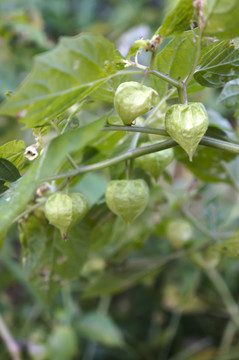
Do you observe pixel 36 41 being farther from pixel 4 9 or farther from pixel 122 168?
pixel 122 168

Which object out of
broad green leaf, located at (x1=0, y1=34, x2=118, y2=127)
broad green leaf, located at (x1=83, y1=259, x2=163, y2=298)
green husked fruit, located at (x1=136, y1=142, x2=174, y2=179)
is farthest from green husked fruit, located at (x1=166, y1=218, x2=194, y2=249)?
broad green leaf, located at (x1=0, y1=34, x2=118, y2=127)

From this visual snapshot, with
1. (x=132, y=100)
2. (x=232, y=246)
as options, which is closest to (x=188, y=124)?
(x=132, y=100)

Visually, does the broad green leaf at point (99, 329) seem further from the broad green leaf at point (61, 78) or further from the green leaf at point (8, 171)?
the broad green leaf at point (61, 78)

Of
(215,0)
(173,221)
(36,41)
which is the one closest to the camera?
(215,0)

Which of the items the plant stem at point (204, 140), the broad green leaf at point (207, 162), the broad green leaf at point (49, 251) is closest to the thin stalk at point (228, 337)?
the broad green leaf at point (207, 162)

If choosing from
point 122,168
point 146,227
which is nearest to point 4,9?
point 146,227
